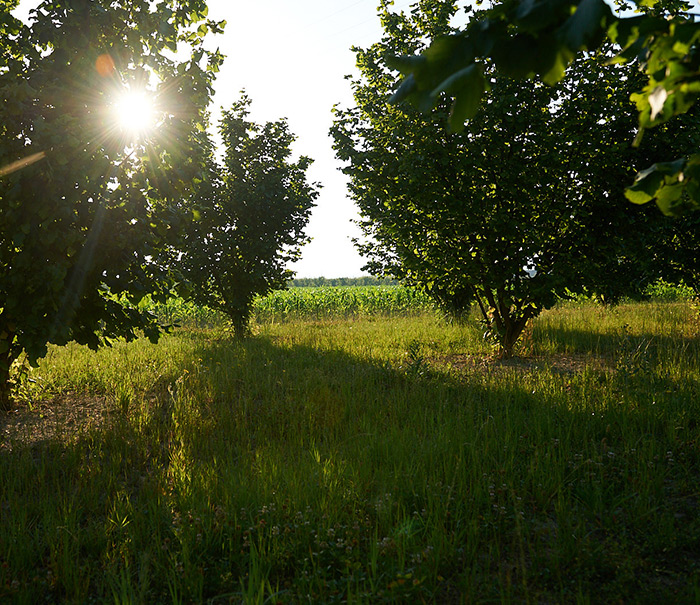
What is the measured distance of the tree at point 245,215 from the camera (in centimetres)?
1390

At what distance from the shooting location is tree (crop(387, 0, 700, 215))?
4.61 ft

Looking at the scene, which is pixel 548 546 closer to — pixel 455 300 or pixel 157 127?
pixel 157 127

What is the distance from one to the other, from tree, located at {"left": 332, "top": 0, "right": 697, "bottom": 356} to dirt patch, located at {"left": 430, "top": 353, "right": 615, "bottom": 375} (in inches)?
29.5

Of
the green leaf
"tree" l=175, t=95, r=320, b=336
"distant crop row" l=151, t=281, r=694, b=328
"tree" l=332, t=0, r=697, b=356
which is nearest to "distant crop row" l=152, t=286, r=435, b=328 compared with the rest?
"distant crop row" l=151, t=281, r=694, b=328

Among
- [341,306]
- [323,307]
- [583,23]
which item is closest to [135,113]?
[583,23]

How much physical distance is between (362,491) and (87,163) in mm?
4479

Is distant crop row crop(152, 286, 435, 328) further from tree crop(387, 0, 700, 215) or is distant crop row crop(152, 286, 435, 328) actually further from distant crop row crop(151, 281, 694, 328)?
tree crop(387, 0, 700, 215)

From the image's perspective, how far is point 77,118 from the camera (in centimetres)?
540

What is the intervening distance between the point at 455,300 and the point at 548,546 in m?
14.8

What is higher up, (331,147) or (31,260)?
(331,147)

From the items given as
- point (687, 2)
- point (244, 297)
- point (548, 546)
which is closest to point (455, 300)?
point (244, 297)

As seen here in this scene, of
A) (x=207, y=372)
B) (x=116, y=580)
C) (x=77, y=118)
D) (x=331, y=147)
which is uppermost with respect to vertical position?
(x=331, y=147)

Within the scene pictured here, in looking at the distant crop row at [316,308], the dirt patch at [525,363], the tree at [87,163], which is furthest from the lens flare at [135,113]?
the distant crop row at [316,308]

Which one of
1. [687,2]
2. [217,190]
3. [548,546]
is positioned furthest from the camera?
[217,190]
